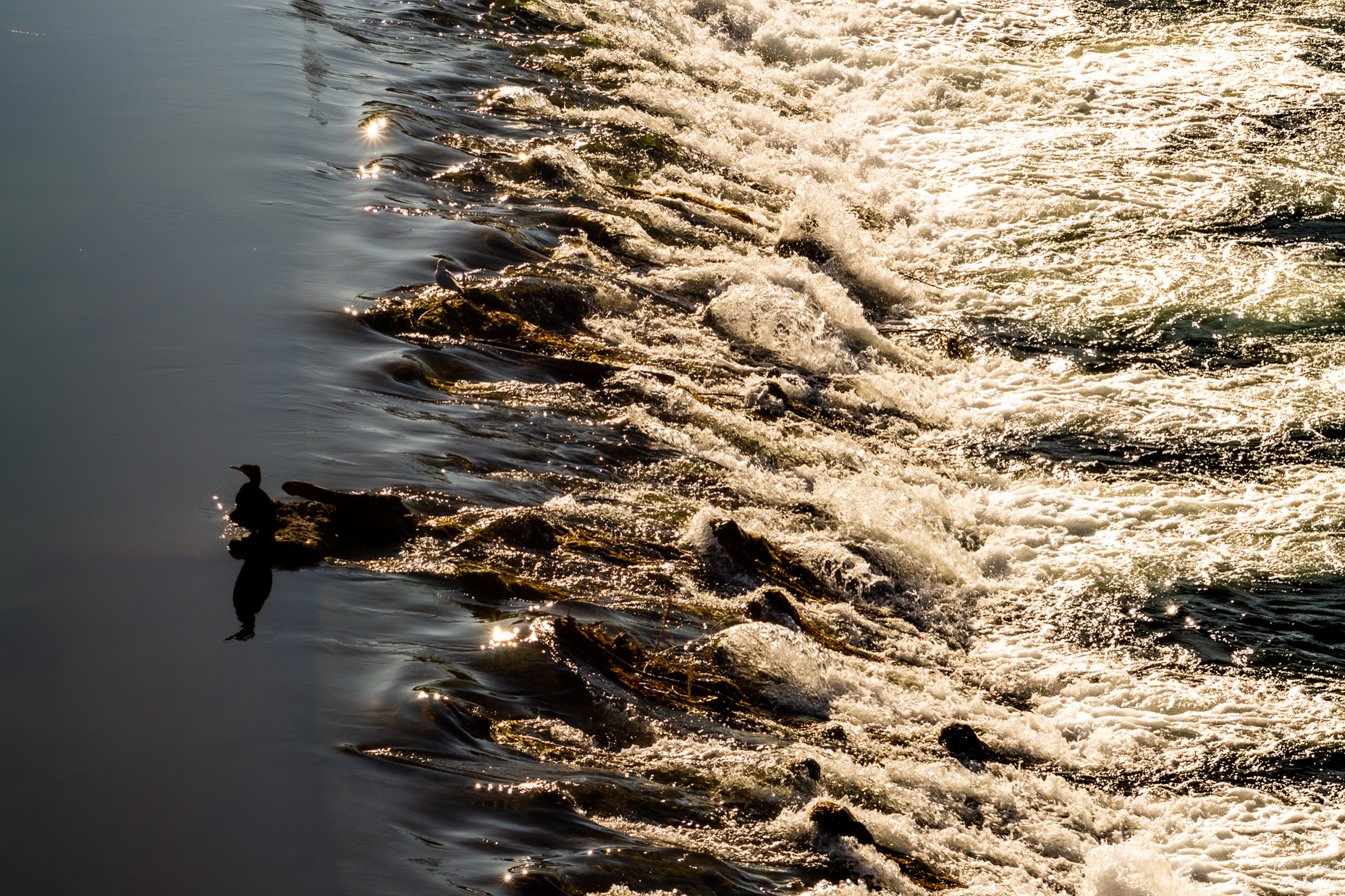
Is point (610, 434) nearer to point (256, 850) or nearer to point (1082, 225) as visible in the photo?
point (256, 850)

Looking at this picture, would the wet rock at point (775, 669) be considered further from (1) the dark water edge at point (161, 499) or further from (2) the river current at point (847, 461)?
(1) the dark water edge at point (161, 499)

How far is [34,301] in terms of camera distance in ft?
20.4

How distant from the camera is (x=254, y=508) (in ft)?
15.5

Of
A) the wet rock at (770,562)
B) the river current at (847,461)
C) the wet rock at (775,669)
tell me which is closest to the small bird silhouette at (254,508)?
the river current at (847,461)

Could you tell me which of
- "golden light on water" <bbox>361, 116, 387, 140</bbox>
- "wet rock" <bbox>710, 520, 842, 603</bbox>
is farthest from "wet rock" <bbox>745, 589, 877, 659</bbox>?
"golden light on water" <bbox>361, 116, 387, 140</bbox>

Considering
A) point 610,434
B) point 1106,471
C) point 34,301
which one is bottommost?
point 1106,471

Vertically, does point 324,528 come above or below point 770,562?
above

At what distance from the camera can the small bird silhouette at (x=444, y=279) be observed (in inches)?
295

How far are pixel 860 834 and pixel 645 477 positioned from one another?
2.57 meters

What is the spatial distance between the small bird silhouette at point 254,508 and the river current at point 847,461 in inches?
15.3

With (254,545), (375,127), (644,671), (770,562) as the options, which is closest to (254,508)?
(254,545)

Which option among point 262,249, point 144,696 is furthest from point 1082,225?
point 144,696

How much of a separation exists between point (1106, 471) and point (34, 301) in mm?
6603

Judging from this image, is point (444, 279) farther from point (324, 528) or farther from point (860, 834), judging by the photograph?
point (860, 834)
